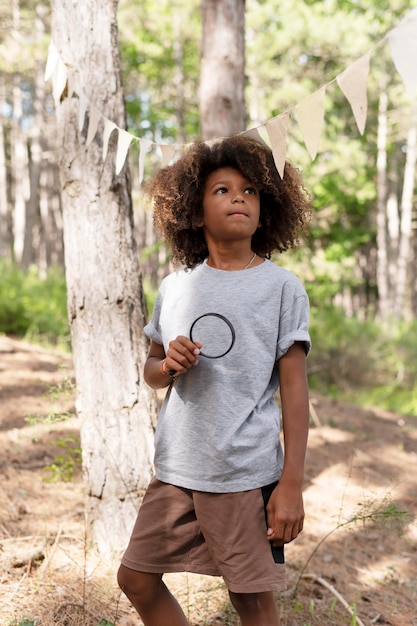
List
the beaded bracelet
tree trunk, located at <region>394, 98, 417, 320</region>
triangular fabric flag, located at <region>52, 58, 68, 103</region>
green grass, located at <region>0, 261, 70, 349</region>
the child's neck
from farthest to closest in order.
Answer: tree trunk, located at <region>394, 98, 417, 320</region> < green grass, located at <region>0, 261, 70, 349</region> < triangular fabric flag, located at <region>52, 58, 68, 103</region> < the child's neck < the beaded bracelet

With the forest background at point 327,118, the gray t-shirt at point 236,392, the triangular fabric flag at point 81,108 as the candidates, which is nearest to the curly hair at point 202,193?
the gray t-shirt at point 236,392

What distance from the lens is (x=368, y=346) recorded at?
10.1m

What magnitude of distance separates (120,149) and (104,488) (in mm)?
1607

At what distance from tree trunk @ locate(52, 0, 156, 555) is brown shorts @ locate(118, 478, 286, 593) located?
948 millimetres

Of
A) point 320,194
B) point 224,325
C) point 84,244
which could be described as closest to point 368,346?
point 320,194

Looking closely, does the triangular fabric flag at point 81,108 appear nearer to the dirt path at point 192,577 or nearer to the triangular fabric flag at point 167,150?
the triangular fabric flag at point 167,150

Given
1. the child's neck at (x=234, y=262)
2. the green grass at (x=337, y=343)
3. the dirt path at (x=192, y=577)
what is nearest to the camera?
the child's neck at (x=234, y=262)

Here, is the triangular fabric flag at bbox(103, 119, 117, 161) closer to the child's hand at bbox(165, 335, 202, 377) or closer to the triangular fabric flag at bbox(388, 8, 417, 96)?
the child's hand at bbox(165, 335, 202, 377)

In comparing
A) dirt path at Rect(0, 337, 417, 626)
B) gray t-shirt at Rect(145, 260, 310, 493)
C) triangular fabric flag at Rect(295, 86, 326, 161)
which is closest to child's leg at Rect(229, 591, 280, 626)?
gray t-shirt at Rect(145, 260, 310, 493)

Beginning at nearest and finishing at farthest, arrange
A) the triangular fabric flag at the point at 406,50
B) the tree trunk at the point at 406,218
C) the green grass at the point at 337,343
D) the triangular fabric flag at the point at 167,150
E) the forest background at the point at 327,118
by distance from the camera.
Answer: the triangular fabric flag at the point at 406,50 < the triangular fabric flag at the point at 167,150 < the green grass at the point at 337,343 < the forest background at the point at 327,118 < the tree trunk at the point at 406,218

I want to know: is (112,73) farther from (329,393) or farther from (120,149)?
(329,393)

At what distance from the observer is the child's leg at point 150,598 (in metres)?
2.05

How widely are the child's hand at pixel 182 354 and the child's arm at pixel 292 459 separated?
1.03 ft

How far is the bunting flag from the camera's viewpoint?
5.75 feet
